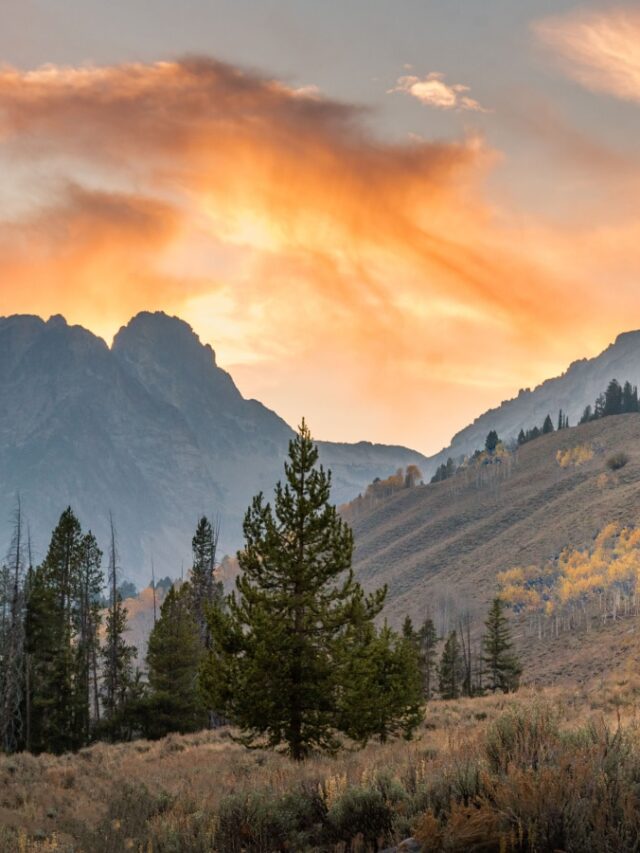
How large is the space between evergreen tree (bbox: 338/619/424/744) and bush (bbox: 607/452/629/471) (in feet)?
592

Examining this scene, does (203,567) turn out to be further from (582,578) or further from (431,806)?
(582,578)

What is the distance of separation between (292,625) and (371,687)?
8.12 feet

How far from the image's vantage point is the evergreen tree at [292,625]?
1678cm

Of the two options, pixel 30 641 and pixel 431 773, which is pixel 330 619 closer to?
pixel 431 773

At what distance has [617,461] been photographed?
605 ft

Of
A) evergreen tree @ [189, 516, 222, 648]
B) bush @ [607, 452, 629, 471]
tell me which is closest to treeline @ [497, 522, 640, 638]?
bush @ [607, 452, 629, 471]

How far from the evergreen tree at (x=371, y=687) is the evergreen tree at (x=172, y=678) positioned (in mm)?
20220

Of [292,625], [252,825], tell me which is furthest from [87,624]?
[252,825]

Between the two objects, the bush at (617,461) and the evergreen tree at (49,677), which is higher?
the bush at (617,461)

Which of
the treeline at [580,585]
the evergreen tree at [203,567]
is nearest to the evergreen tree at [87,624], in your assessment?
the evergreen tree at [203,567]

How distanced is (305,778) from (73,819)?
457cm

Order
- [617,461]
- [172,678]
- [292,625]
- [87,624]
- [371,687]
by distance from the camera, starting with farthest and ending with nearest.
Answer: [617,461] < [87,624] < [172,678] < [292,625] < [371,687]

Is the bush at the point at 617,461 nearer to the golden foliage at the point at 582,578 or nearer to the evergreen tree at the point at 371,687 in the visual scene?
the golden foliage at the point at 582,578

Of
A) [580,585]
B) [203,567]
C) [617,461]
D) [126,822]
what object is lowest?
[126,822]
